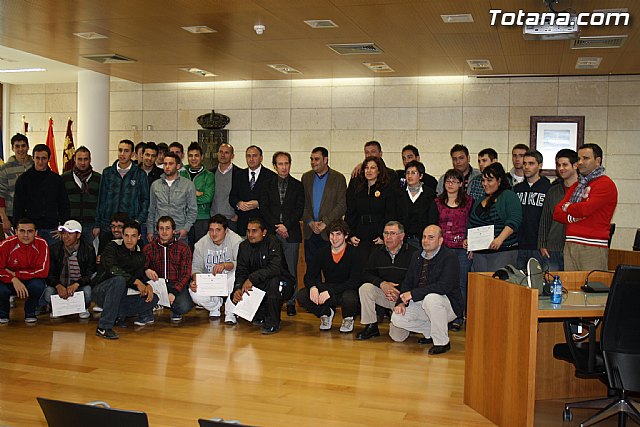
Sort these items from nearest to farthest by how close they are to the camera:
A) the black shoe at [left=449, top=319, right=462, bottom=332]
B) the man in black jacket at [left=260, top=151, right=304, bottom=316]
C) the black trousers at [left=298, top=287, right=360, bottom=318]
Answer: the black trousers at [left=298, top=287, right=360, bottom=318]
the black shoe at [left=449, top=319, right=462, bottom=332]
the man in black jacket at [left=260, top=151, right=304, bottom=316]

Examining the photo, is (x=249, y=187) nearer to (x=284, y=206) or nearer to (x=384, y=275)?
(x=284, y=206)

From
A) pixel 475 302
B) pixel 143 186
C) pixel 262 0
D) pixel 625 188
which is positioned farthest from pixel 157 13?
pixel 625 188

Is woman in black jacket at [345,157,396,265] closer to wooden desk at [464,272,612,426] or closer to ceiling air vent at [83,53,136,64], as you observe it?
wooden desk at [464,272,612,426]

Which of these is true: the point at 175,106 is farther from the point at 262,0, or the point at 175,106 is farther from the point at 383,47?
the point at 262,0

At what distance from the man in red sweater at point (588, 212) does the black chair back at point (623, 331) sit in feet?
5.51

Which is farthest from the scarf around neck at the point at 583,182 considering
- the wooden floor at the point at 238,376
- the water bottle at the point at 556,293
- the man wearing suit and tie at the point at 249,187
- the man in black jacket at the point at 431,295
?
the man wearing suit and tie at the point at 249,187

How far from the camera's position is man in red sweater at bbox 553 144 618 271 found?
5.59 m

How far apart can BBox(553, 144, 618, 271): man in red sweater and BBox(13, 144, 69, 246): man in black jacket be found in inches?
194

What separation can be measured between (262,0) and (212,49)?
2.77 meters

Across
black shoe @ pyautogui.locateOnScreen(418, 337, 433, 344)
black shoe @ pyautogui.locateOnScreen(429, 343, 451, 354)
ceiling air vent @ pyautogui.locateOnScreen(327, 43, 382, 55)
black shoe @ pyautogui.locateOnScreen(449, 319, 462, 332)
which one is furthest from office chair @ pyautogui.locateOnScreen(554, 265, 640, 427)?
ceiling air vent @ pyautogui.locateOnScreen(327, 43, 382, 55)

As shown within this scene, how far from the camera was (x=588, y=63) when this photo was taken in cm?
983

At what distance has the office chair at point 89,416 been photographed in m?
1.92

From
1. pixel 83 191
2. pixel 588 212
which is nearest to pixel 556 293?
pixel 588 212

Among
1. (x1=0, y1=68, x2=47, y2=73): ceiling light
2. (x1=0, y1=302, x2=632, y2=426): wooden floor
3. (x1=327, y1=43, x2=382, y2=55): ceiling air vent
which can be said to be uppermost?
(x1=0, y1=68, x2=47, y2=73): ceiling light
